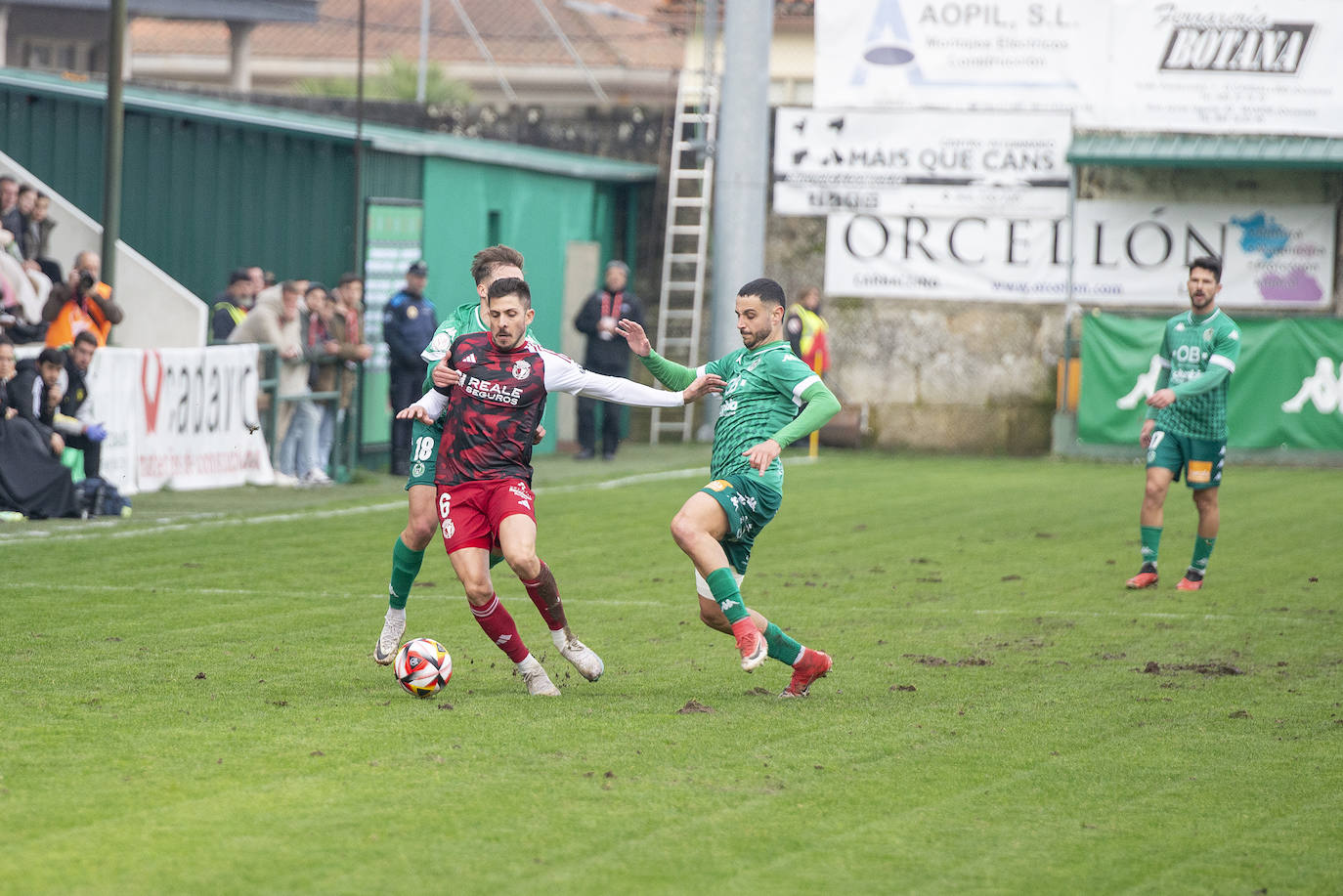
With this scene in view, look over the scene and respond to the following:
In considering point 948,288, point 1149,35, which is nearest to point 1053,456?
point 948,288

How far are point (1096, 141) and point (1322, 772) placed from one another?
17.7 meters

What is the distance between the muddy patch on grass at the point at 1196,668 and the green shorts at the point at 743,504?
2223 millimetres

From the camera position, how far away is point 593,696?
25.7 ft

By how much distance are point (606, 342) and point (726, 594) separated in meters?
14.2

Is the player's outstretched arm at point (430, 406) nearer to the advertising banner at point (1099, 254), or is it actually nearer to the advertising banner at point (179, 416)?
the advertising banner at point (179, 416)

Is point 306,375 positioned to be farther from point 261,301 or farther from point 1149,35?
point 1149,35

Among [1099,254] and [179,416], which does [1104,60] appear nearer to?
[1099,254]

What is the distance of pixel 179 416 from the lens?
16219 mm

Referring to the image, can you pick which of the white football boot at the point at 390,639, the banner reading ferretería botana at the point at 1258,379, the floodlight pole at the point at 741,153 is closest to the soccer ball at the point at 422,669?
the white football boot at the point at 390,639

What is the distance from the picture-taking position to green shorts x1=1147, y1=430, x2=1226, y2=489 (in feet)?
39.1

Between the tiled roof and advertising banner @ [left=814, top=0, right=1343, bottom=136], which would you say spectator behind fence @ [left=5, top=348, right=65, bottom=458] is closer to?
advertising banner @ [left=814, top=0, right=1343, bottom=136]

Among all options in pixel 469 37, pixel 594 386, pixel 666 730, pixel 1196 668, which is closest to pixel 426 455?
pixel 594 386

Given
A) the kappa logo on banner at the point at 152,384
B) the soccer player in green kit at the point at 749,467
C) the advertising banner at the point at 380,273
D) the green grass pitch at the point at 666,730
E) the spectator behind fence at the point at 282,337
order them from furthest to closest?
1. the advertising banner at the point at 380,273
2. the spectator behind fence at the point at 282,337
3. the kappa logo on banner at the point at 152,384
4. the soccer player in green kit at the point at 749,467
5. the green grass pitch at the point at 666,730

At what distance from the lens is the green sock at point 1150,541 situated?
12031 millimetres
